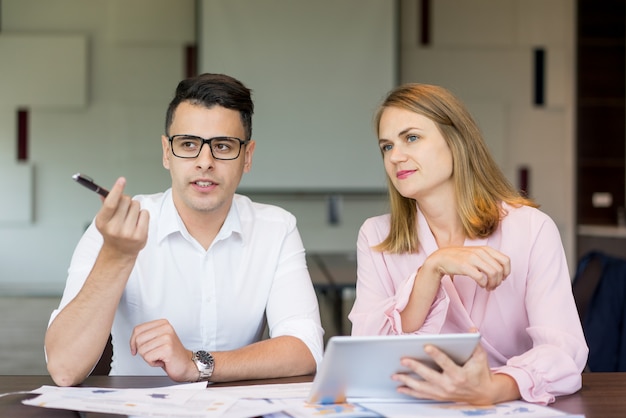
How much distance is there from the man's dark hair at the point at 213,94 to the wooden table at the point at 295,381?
0.68m

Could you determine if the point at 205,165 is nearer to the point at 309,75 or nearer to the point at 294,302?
the point at 294,302

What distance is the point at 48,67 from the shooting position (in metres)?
6.11

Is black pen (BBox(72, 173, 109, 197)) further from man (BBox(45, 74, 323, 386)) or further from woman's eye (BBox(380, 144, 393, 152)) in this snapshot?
woman's eye (BBox(380, 144, 393, 152))

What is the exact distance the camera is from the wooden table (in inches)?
46.3

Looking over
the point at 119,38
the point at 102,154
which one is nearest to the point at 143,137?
the point at 102,154

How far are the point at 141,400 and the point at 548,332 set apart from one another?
80 cm

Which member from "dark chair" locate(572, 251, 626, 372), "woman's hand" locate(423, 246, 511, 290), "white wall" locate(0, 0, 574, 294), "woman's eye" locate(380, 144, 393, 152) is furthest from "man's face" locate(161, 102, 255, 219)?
"white wall" locate(0, 0, 574, 294)

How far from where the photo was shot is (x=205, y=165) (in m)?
1.73

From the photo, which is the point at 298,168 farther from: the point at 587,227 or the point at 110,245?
the point at 110,245

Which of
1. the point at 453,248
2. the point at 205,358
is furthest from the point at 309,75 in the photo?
the point at 205,358

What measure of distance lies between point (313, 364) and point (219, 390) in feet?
1.11

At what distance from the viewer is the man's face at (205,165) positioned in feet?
5.75

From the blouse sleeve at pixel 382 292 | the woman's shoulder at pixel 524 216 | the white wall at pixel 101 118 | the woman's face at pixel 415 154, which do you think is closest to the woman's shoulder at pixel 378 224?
the blouse sleeve at pixel 382 292

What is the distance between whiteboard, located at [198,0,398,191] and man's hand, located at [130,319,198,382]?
452 centimetres
